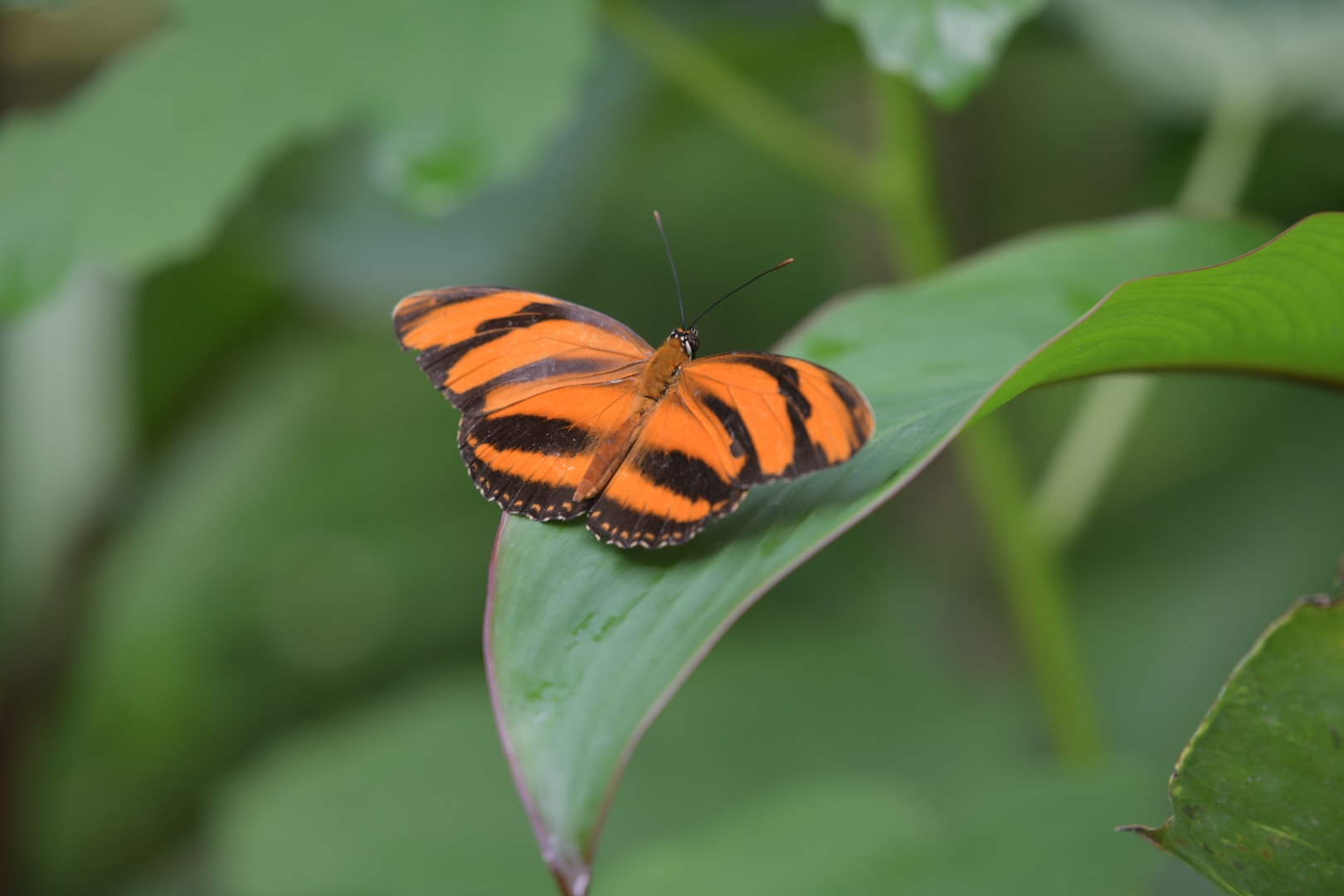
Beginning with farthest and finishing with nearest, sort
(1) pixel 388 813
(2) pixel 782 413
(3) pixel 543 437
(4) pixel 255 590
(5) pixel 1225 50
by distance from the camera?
(4) pixel 255 590 → (1) pixel 388 813 → (5) pixel 1225 50 → (3) pixel 543 437 → (2) pixel 782 413

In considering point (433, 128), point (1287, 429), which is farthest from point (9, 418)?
point (1287, 429)

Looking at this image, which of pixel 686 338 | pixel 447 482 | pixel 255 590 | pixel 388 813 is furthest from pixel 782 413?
pixel 255 590

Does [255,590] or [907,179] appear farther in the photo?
[255,590]

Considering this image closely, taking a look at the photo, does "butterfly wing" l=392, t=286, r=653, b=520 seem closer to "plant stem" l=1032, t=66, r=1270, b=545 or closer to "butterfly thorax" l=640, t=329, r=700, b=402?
"butterfly thorax" l=640, t=329, r=700, b=402

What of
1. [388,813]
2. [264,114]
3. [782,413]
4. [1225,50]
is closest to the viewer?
[782,413]

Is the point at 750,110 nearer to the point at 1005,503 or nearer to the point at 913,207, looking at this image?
the point at 913,207
